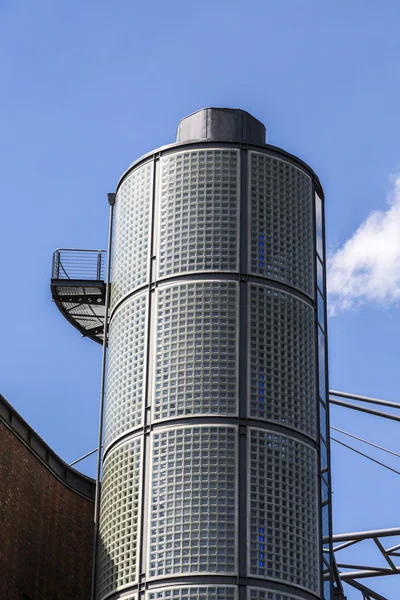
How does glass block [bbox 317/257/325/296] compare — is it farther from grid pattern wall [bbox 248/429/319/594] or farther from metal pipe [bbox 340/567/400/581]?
metal pipe [bbox 340/567/400/581]

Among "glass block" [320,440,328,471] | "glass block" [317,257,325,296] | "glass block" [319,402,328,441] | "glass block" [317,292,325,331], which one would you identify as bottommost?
"glass block" [320,440,328,471]

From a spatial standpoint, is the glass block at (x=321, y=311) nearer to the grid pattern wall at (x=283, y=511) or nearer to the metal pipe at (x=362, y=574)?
the grid pattern wall at (x=283, y=511)

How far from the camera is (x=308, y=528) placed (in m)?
38.3

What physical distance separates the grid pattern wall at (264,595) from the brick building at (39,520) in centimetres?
769

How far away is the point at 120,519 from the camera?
38.9 meters

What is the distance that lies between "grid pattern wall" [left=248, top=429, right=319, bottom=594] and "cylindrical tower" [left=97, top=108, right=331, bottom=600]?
0.05 m

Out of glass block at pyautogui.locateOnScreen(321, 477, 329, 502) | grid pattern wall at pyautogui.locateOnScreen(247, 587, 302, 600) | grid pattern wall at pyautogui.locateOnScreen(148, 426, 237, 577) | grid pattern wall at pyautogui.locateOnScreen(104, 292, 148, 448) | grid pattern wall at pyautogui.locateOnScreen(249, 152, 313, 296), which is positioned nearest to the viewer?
grid pattern wall at pyautogui.locateOnScreen(247, 587, 302, 600)

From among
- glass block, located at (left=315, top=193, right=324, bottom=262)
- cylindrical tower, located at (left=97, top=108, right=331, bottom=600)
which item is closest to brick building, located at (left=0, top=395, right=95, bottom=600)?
cylindrical tower, located at (left=97, top=108, right=331, bottom=600)

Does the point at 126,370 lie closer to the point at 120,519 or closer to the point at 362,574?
the point at 120,519

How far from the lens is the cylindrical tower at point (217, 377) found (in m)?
37.2

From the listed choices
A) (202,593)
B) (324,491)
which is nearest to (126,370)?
(324,491)

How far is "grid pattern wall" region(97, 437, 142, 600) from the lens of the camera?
38.0m

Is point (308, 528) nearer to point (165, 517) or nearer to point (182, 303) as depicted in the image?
point (165, 517)

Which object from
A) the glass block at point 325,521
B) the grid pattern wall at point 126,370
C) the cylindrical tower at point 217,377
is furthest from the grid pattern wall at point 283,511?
the grid pattern wall at point 126,370
